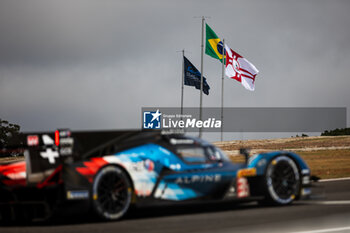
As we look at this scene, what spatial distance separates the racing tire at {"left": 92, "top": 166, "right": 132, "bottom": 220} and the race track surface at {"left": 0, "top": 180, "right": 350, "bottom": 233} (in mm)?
185

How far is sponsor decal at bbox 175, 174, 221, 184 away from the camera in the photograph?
878cm

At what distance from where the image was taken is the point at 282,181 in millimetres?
9742

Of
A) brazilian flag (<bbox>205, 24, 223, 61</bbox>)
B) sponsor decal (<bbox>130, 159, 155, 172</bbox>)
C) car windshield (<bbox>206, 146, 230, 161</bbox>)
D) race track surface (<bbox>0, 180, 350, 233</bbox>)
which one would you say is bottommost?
race track surface (<bbox>0, 180, 350, 233</bbox>)

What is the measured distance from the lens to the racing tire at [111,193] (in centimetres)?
805

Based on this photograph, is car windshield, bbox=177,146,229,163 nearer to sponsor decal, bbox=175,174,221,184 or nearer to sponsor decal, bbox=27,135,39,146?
sponsor decal, bbox=175,174,221,184

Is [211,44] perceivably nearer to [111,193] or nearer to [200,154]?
[200,154]

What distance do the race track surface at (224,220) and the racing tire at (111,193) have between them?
0.61 ft

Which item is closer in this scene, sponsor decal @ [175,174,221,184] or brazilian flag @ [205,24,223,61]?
sponsor decal @ [175,174,221,184]

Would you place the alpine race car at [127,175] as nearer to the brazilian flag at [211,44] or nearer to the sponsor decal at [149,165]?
the sponsor decal at [149,165]

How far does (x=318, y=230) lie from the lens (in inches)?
286

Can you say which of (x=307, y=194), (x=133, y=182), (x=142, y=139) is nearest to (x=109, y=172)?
(x=133, y=182)

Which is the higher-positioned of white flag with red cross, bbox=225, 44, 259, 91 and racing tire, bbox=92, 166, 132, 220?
white flag with red cross, bbox=225, 44, 259, 91

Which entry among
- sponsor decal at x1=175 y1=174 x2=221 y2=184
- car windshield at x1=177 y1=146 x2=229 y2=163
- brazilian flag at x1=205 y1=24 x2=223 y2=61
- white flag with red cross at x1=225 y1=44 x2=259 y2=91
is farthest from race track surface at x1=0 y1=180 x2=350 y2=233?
white flag with red cross at x1=225 y1=44 x2=259 y2=91

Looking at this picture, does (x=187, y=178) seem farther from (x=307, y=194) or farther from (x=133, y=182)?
(x=307, y=194)
